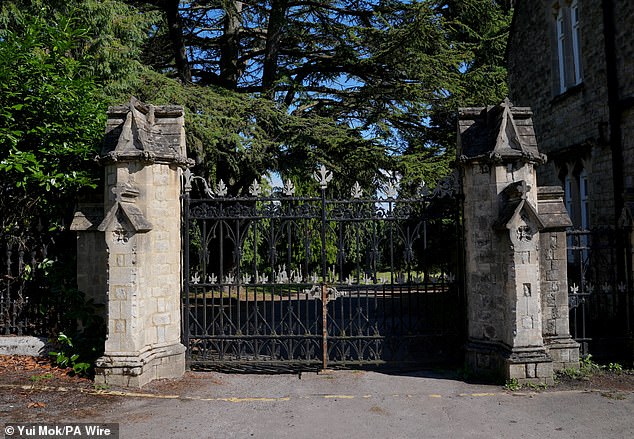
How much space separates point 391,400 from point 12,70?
7121mm

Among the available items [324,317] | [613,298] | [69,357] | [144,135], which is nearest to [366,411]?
[324,317]

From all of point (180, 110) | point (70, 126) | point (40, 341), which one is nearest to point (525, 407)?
point (180, 110)

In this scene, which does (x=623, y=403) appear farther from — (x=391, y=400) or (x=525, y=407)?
(x=391, y=400)

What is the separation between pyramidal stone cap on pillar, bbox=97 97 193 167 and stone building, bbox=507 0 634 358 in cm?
612

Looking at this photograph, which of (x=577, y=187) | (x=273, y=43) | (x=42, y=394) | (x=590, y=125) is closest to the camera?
(x=42, y=394)

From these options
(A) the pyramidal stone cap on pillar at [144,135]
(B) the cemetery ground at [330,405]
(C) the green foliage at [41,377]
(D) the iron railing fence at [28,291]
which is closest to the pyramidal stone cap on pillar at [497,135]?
(B) the cemetery ground at [330,405]

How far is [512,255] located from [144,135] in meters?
5.30

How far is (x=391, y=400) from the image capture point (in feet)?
20.9

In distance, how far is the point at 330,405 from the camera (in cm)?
622

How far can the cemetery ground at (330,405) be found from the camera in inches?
213

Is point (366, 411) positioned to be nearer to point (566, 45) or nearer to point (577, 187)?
point (577, 187)

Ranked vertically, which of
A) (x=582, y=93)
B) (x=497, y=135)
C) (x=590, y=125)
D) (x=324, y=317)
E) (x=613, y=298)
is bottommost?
(x=324, y=317)

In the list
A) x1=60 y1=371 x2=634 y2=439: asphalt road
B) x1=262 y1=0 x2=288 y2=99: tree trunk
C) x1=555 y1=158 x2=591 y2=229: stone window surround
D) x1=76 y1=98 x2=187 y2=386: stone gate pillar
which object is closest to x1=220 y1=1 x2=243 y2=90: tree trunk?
x1=262 y1=0 x2=288 y2=99: tree trunk

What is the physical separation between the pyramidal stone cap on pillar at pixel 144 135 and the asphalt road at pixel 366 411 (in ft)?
10.4
